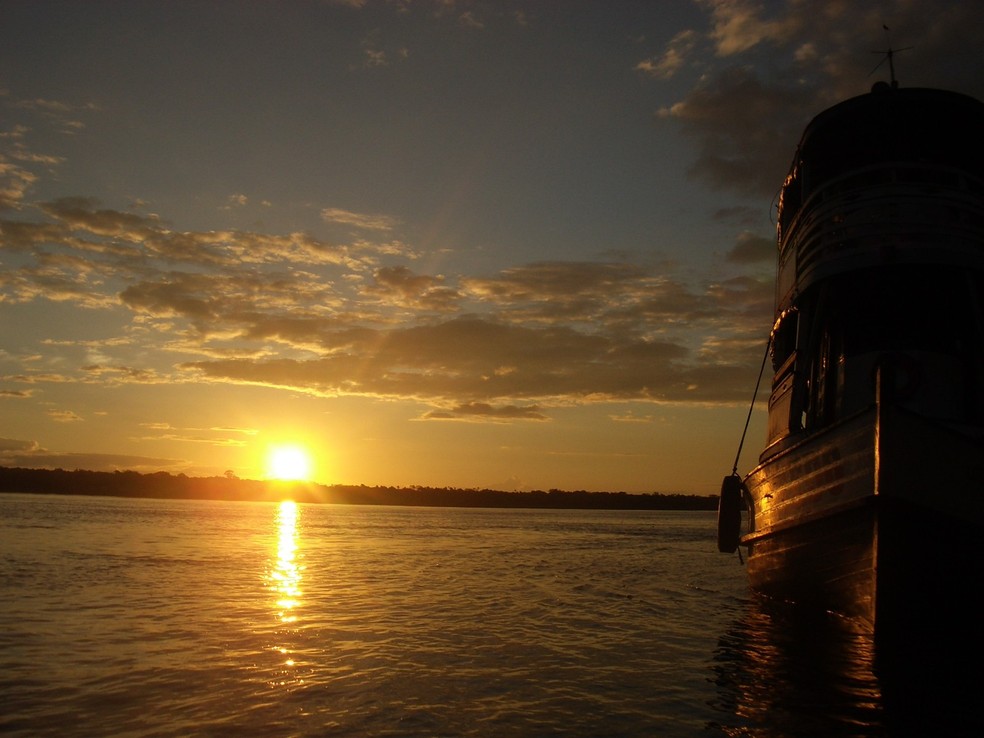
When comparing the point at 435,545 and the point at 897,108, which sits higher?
the point at 897,108

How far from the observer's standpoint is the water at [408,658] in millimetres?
7789

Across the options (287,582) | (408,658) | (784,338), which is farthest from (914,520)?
(287,582)

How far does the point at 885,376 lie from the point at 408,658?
7.78 meters

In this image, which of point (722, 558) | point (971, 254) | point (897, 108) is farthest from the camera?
point (722, 558)

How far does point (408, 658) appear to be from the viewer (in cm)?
1070

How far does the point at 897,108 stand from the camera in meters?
13.9

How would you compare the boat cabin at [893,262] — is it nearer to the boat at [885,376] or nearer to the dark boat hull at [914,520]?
the boat at [885,376]

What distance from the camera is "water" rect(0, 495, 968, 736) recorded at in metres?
7.79

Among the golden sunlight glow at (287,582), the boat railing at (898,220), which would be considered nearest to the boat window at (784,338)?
the boat railing at (898,220)

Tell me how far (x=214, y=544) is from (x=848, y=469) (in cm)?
2982

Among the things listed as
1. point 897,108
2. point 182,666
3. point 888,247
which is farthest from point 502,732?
point 897,108

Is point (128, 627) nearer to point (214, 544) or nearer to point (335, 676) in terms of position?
point (335, 676)

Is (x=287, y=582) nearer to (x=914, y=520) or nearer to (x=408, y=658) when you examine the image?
(x=408, y=658)

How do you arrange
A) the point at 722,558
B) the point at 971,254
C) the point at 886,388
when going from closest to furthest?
the point at 886,388 → the point at 971,254 → the point at 722,558
